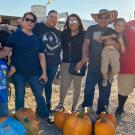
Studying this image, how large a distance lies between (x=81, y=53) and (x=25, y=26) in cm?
137

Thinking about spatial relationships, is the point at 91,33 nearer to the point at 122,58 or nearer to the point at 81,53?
the point at 81,53

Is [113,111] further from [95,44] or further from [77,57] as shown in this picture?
[95,44]

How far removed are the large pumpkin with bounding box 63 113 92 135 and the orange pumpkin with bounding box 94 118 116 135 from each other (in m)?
0.11

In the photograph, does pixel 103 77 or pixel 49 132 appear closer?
pixel 49 132

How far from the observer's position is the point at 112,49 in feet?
20.8

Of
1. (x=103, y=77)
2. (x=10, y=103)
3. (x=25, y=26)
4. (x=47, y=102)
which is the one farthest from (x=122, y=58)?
(x=10, y=103)

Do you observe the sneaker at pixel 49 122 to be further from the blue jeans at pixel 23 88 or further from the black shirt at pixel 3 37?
the black shirt at pixel 3 37

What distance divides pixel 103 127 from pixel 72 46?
1.75 meters

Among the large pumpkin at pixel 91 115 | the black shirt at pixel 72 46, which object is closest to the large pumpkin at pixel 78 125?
the large pumpkin at pixel 91 115

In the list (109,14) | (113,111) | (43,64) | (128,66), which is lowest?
(113,111)

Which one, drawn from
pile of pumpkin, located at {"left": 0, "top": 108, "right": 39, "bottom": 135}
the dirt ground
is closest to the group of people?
the dirt ground

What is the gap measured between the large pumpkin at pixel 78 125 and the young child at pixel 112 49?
1.12 meters

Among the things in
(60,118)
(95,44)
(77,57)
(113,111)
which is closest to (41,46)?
(77,57)

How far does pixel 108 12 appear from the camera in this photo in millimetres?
6430
